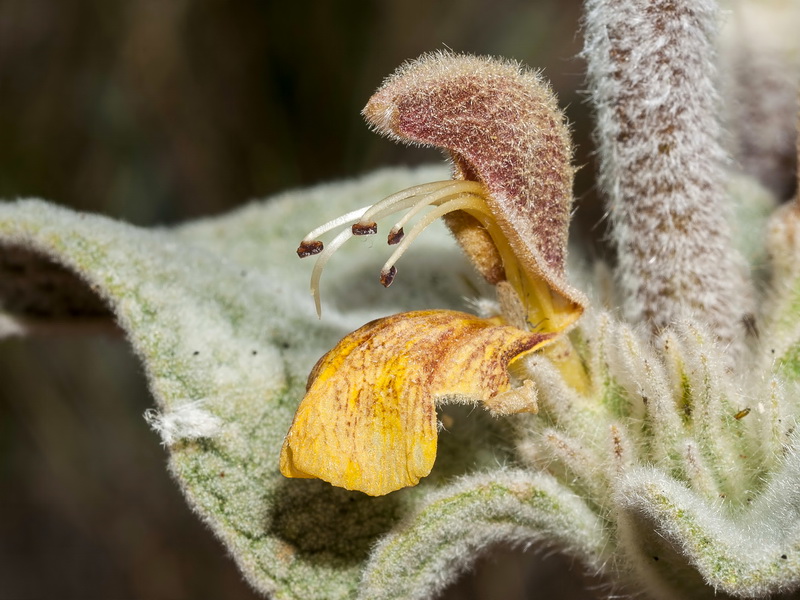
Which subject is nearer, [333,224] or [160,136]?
[333,224]

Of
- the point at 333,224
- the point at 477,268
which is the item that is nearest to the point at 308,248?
the point at 333,224

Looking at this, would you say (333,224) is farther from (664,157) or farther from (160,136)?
(160,136)

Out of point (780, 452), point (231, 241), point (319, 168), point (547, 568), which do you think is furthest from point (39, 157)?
point (780, 452)

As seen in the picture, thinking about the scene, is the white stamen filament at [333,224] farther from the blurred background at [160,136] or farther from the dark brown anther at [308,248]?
the blurred background at [160,136]

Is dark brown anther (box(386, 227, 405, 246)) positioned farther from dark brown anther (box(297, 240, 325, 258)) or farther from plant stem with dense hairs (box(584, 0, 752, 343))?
plant stem with dense hairs (box(584, 0, 752, 343))

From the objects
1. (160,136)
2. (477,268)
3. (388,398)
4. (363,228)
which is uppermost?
(160,136)

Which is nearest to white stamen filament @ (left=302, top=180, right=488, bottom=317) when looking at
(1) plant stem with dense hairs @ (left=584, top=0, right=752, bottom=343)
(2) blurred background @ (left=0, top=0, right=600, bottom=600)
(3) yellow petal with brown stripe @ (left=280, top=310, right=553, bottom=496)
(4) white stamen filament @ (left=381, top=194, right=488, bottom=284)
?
(4) white stamen filament @ (left=381, top=194, right=488, bottom=284)

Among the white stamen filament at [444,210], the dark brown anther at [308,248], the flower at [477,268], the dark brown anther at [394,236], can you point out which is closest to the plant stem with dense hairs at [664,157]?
the flower at [477,268]

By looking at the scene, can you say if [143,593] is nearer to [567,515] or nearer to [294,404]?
[294,404]
